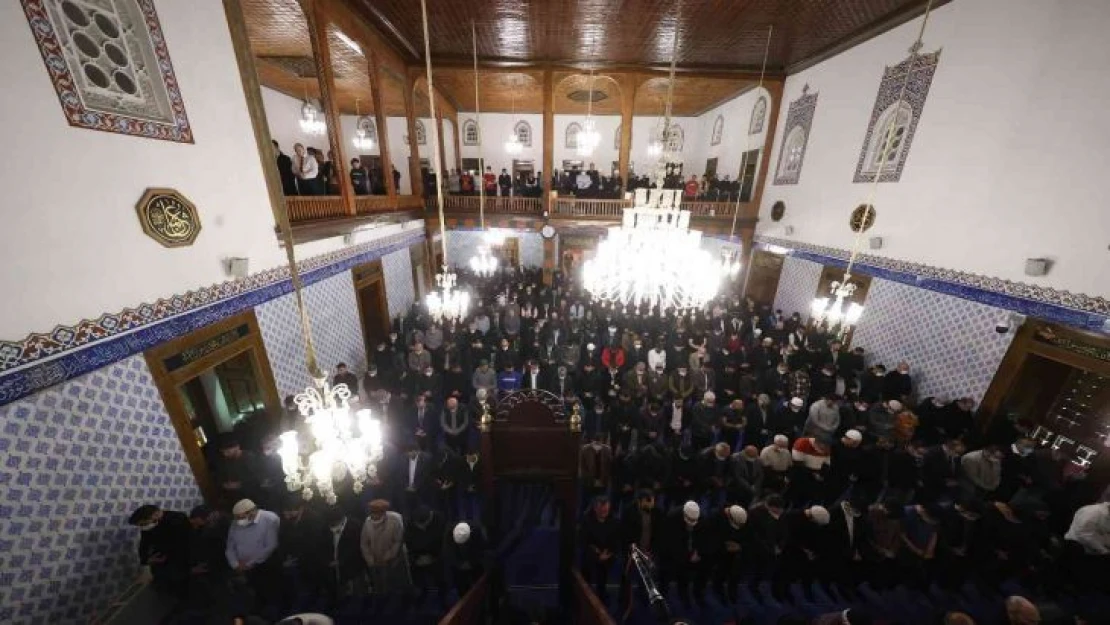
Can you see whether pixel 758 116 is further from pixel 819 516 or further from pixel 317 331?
pixel 317 331

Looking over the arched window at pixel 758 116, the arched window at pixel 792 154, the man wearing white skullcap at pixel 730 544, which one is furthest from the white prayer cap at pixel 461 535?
the arched window at pixel 758 116

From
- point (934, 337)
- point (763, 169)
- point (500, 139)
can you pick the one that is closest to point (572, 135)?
point (500, 139)

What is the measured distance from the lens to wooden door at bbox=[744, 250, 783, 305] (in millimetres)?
10180

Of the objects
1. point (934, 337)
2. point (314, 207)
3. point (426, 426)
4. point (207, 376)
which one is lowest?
point (426, 426)

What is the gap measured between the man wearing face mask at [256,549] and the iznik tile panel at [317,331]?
216 centimetres

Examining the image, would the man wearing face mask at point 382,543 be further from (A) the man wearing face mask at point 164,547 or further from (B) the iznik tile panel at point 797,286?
(B) the iznik tile panel at point 797,286

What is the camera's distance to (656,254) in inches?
156

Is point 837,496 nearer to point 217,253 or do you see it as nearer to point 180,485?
point 180,485

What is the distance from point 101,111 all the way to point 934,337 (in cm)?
1110

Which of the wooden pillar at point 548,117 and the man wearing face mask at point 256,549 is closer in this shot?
the man wearing face mask at point 256,549

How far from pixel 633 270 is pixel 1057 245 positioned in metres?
5.80

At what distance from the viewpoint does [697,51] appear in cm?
868

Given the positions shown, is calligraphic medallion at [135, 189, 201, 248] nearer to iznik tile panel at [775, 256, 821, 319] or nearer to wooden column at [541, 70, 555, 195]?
wooden column at [541, 70, 555, 195]

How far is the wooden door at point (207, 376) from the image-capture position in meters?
3.95
